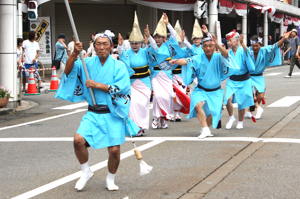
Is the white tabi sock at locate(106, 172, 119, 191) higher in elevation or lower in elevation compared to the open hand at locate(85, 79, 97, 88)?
lower

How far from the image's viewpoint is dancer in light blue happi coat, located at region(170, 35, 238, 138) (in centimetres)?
913

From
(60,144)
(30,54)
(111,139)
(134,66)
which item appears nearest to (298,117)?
(134,66)

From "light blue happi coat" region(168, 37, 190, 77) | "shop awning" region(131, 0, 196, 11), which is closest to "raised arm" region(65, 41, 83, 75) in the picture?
"light blue happi coat" region(168, 37, 190, 77)

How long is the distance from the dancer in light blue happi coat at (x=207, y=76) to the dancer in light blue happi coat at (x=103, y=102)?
330cm

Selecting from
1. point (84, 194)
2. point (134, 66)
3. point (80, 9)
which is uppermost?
point (80, 9)

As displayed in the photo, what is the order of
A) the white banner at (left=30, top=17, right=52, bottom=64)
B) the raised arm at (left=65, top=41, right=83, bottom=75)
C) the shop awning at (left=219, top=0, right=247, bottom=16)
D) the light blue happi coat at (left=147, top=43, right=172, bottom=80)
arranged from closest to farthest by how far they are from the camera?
the raised arm at (left=65, top=41, right=83, bottom=75) < the light blue happi coat at (left=147, top=43, right=172, bottom=80) < the white banner at (left=30, top=17, right=52, bottom=64) < the shop awning at (left=219, top=0, right=247, bottom=16)

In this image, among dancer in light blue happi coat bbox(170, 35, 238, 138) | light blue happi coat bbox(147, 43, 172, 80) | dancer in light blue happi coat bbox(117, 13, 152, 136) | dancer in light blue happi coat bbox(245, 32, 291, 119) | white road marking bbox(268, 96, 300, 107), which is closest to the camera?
dancer in light blue happi coat bbox(170, 35, 238, 138)

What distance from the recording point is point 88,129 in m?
5.81

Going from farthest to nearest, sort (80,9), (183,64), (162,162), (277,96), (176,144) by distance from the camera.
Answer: (80,9) → (277,96) → (183,64) → (176,144) → (162,162)

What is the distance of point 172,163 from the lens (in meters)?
7.19

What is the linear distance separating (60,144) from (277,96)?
843cm

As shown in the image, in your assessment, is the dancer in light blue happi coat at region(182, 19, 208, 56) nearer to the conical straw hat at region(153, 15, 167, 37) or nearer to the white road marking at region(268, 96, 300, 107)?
the conical straw hat at region(153, 15, 167, 37)

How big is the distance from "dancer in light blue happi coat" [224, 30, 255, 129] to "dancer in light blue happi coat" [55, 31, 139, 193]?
4.72m

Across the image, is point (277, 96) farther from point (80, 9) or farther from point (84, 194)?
point (80, 9)
